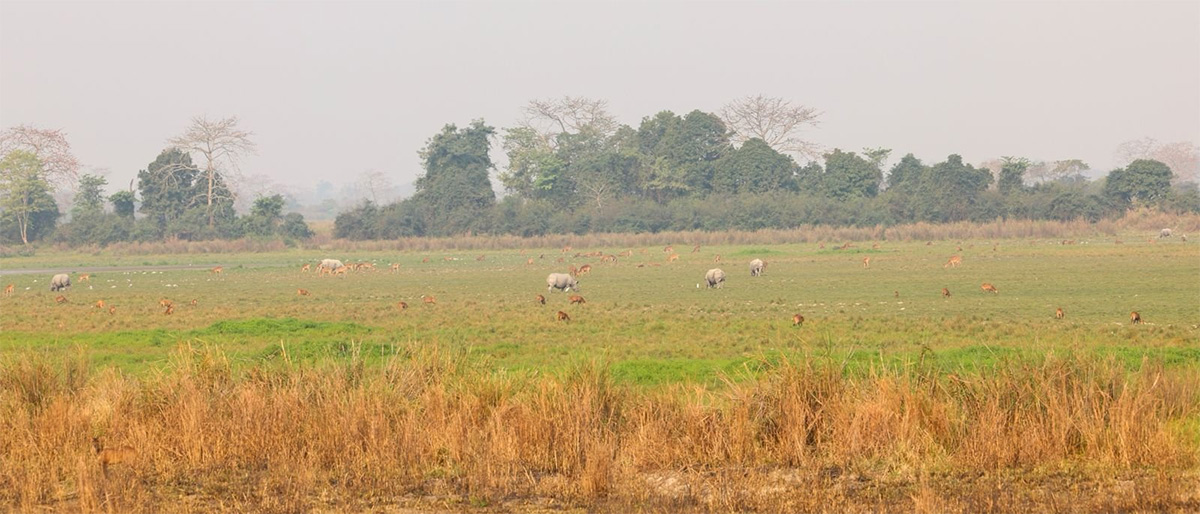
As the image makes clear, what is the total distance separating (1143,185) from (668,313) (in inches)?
2040

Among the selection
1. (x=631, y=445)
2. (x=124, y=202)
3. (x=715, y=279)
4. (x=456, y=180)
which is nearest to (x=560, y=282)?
(x=715, y=279)

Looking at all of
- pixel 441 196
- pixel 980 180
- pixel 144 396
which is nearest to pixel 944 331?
pixel 144 396

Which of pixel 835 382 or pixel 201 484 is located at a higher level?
pixel 835 382

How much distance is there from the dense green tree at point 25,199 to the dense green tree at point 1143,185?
69.3m

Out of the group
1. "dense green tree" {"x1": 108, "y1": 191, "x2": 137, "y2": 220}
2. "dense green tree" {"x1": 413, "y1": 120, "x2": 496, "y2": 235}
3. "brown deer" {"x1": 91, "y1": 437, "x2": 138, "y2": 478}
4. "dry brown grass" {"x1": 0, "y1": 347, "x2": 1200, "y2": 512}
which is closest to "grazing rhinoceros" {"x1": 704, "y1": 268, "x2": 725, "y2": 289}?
"dry brown grass" {"x1": 0, "y1": 347, "x2": 1200, "y2": 512}

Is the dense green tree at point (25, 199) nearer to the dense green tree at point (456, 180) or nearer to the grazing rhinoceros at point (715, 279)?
the dense green tree at point (456, 180)

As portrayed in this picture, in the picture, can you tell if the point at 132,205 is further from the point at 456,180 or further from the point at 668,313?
the point at 668,313

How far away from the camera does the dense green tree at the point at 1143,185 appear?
212ft

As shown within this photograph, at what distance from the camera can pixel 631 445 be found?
859 centimetres

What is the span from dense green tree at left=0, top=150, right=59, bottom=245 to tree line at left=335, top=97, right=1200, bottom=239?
19.9 m

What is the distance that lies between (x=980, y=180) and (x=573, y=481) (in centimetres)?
6470

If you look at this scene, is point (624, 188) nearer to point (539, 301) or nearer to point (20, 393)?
point (539, 301)

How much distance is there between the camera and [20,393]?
10.4 m

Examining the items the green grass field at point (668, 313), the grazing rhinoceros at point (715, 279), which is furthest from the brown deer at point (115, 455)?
the grazing rhinoceros at point (715, 279)
